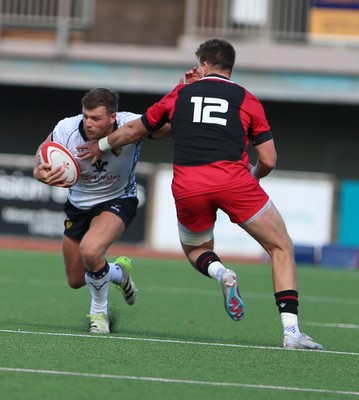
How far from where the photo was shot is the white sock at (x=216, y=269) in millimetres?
7941

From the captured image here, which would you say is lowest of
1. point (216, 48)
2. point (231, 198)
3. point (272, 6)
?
point (231, 198)

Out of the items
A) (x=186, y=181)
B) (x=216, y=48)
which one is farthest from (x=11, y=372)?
(x=216, y=48)

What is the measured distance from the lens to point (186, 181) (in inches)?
313

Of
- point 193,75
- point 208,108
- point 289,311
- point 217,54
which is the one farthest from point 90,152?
point 289,311

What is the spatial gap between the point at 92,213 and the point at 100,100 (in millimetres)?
1025

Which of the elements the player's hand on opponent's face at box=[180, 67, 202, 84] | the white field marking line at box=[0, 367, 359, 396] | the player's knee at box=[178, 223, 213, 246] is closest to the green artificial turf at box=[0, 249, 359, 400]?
the white field marking line at box=[0, 367, 359, 396]

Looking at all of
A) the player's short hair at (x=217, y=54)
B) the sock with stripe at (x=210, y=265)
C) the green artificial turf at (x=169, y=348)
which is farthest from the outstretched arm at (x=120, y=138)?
the green artificial turf at (x=169, y=348)

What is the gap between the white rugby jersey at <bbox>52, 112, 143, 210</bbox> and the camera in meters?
8.73

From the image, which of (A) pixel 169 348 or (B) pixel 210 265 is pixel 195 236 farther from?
(A) pixel 169 348

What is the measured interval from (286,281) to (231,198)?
686 mm

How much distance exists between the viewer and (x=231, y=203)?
787cm

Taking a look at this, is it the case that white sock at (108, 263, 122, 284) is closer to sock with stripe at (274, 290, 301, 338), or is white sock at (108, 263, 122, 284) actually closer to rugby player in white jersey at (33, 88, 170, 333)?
rugby player in white jersey at (33, 88, 170, 333)

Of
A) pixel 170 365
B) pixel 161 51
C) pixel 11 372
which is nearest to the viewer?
pixel 11 372

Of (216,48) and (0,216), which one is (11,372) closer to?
(216,48)
